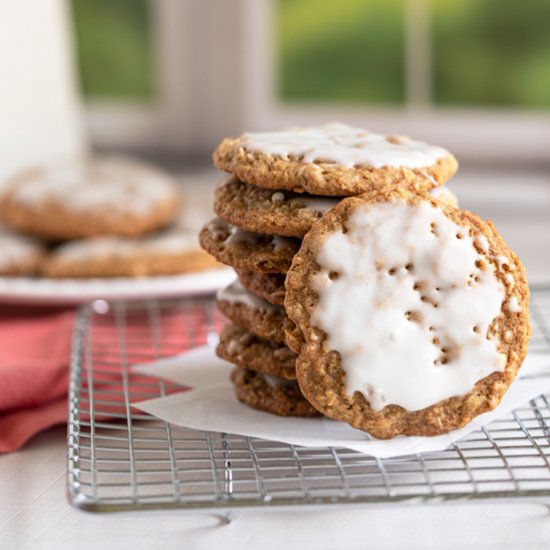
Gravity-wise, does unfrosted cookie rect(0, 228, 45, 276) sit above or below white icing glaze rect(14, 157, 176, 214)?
below

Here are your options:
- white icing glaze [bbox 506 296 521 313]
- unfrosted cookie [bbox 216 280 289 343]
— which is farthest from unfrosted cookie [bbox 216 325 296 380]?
white icing glaze [bbox 506 296 521 313]

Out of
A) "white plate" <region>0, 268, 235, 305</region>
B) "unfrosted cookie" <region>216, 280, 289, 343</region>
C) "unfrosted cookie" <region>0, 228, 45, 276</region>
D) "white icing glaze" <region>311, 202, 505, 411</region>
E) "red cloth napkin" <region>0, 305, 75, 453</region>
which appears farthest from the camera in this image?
"unfrosted cookie" <region>0, 228, 45, 276</region>

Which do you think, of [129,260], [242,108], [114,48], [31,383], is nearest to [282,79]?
[242,108]

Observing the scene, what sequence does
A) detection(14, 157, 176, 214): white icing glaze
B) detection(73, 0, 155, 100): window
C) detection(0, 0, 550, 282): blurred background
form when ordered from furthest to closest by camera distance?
detection(73, 0, 155, 100): window, detection(0, 0, 550, 282): blurred background, detection(14, 157, 176, 214): white icing glaze

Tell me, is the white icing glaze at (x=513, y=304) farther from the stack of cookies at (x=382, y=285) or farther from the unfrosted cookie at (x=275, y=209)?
the unfrosted cookie at (x=275, y=209)

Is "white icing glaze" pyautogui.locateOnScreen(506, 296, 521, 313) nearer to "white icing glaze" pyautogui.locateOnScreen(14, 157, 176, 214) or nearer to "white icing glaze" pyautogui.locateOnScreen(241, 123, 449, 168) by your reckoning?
"white icing glaze" pyautogui.locateOnScreen(241, 123, 449, 168)

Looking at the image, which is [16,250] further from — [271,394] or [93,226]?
[271,394]

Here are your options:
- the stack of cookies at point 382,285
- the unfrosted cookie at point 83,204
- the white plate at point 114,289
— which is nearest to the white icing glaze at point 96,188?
the unfrosted cookie at point 83,204
